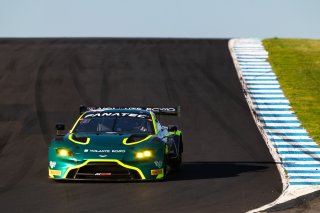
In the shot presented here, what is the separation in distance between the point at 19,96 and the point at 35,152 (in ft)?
32.0

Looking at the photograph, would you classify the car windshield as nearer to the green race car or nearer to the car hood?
the green race car

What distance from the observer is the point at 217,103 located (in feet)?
87.6

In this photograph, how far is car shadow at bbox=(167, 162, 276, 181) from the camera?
14773 mm

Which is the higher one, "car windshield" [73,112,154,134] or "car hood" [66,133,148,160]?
"car windshield" [73,112,154,134]

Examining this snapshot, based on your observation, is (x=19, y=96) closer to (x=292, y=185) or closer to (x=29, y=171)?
(x=29, y=171)

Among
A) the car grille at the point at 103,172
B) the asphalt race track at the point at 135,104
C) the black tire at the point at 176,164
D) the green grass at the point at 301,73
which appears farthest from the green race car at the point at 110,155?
the green grass at the point at 301,73

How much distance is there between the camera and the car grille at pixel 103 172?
13406 mm

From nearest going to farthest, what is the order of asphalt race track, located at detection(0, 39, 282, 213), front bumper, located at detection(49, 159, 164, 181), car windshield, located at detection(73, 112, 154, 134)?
asphalt race track, located at detection(0, 39, 282, 213) → front bumper, located at detection(49, 159, 164, 181) → car windshield, located at detection(73, 112, 154, 134)

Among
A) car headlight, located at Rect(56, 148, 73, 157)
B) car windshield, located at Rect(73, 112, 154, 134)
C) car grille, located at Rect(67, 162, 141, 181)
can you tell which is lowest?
car grille, located at Rect(67, 162, 141, 181)

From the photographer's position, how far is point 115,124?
1502 cm

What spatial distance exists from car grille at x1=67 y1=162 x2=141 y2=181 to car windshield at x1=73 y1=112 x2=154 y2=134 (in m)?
1.50

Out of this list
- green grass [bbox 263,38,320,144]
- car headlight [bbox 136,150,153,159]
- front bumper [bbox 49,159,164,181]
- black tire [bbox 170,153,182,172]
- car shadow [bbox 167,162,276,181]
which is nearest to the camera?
front bumper [bbox 49,159,164,181]

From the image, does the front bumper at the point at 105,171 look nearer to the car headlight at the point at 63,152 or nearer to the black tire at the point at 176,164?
the car headlight at the point at 63,152

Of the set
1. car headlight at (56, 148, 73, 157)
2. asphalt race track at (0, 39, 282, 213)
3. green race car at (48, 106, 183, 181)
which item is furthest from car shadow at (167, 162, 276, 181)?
car headlight at (56, 148, 73, 157)
